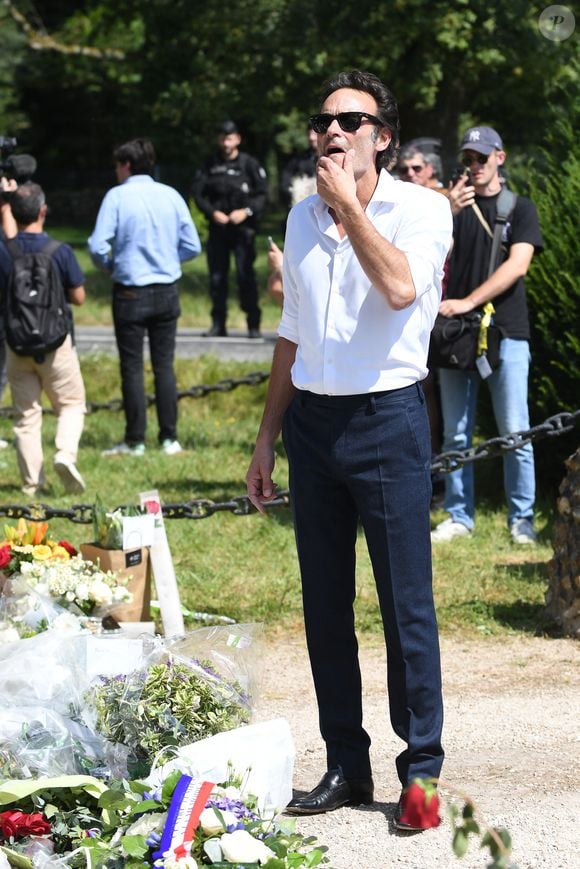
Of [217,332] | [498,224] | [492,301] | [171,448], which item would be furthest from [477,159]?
[217,332]

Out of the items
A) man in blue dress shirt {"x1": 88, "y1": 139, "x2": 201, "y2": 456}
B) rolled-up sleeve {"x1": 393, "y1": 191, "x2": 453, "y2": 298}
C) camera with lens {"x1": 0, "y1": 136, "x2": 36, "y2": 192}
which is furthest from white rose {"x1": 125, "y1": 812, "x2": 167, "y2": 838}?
man in blue dress shirt {"x1": 88, "y1": 139, "x2": 201, "y2": 456}

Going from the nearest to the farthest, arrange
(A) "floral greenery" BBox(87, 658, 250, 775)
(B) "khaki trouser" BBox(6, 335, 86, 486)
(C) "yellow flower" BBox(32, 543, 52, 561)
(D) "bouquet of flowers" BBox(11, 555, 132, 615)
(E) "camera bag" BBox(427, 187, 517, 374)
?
1. (A) "floral greenery" BBox(87, 658, 250, 775)
2. (D) "bouquet of flowers" BBox(11, 555, 132, 615)
3. (C) "yellow flower" BBox(32, 543, 52, 561)
4. (E) "camera bag" BBox(427, 187, 517, 374)
5. (B) "khaki trouser" BBox(6, 335, 86, 486)

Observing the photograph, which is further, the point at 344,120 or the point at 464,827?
the point at 344,120

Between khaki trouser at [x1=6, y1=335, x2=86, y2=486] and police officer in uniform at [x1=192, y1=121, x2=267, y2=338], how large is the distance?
5323 millimetres

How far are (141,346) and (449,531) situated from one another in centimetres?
324

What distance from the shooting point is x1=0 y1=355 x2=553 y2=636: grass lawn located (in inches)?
244

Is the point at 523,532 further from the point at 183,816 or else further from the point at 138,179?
the point at 183,816

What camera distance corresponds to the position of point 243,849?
3221 mm

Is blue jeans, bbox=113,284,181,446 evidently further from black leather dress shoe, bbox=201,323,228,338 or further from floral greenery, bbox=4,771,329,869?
floral greenery, bbox=4,771,329,869

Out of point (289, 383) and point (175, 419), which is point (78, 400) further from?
point (289, 383)

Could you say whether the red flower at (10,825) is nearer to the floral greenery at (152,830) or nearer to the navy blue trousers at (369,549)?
the floral greenery at (152,830)

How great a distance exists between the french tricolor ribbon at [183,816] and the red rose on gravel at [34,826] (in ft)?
1.42

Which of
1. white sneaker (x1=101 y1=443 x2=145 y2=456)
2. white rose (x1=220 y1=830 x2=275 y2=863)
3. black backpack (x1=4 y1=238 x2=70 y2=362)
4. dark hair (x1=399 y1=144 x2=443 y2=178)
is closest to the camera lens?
white rose (x1=220 y1=830 x2=275 y2=863)

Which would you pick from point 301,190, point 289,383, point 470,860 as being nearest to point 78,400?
point 301,190
